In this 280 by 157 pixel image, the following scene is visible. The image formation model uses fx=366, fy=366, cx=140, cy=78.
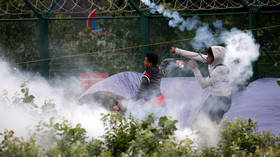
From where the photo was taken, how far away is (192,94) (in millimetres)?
8172

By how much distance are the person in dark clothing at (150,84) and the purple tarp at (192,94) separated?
1.73 metres

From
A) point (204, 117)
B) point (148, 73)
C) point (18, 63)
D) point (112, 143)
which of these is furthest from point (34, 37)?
point (112, 143)

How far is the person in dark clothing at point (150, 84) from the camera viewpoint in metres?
5.30

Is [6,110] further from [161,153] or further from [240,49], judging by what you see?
[240,49]

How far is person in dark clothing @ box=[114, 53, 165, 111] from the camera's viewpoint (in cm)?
530

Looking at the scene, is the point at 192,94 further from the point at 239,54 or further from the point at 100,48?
the point at 100,48

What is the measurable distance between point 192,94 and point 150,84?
3.01 meters

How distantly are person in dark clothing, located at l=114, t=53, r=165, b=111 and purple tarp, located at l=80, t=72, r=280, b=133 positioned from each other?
1.73 m

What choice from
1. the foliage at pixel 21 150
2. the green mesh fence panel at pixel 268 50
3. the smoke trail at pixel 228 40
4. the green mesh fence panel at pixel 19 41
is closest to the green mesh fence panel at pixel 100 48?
the green mesh fence panel at pixel 19 41

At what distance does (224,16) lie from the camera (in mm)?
8703

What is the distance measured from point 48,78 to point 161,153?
20.6ft

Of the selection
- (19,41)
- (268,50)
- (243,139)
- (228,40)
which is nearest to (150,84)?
(243,139)

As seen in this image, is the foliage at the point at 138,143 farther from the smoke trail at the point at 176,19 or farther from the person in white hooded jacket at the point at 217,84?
the smoke trail at the point at 176,19

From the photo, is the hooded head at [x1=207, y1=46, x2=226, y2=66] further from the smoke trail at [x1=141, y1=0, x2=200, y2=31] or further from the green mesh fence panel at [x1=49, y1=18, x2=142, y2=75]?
the green mesh fence panel at [x1=49, y1=18, x2=142, y2=75]
